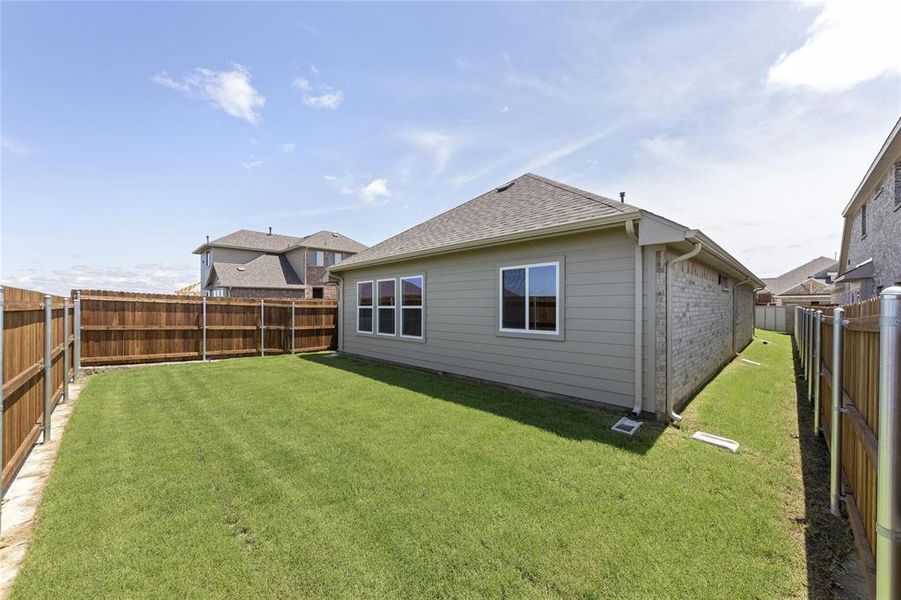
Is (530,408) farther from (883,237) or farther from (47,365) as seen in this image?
(883,237)

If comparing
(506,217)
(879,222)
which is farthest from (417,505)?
(879,222)

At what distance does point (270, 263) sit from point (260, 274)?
6.43 feet

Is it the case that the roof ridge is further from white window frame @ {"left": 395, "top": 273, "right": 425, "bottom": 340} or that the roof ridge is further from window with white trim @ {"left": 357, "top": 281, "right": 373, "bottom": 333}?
window with white trim @ {"left": 357, "top": 281, "right": 373, "bottom": 333}

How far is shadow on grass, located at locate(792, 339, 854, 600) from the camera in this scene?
2.21 metres

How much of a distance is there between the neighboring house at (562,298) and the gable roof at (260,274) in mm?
18730

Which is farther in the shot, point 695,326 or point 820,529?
point 695,326

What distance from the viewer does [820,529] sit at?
2.75m

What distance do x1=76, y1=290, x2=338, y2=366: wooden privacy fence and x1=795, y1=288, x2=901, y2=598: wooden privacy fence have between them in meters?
12.7

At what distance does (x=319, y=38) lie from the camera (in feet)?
23.9

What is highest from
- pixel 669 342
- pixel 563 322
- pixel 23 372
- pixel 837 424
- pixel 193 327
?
pixel 563 322

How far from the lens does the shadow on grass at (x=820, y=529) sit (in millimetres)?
2213

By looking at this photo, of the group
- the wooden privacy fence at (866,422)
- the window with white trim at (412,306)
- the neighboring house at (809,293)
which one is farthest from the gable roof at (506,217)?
the neighboring house at (809,293)

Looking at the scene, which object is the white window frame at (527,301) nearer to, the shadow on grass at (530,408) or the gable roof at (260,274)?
the shadow on grass at (530,408)

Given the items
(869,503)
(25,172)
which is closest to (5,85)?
(25,172)
